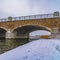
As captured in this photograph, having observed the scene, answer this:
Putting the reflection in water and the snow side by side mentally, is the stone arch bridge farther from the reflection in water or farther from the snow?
the snow

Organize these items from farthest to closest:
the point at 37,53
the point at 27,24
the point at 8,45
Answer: the point at 27,24 < the point at 8,45 < the point at 37,53

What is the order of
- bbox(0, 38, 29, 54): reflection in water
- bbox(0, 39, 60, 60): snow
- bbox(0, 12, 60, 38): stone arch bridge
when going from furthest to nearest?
bbox(0, 12, 60, 38): stone arch bridge < bbox(0, 38, 29, 54): reflection in water < bbox(0, 39, 60, 60): snow

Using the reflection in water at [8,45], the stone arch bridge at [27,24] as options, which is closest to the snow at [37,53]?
the reflection in water at [8,45]

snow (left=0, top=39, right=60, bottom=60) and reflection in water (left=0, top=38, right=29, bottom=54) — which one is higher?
snow (left=0, top=39, right=60, bottom=60)

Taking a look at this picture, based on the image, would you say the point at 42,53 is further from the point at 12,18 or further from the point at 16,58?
the point at 12,18

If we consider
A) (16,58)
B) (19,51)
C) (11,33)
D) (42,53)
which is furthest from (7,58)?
(11,33)

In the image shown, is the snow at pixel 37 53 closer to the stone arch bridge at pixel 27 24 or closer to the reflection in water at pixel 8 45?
the reflection in water at pixel 8 45

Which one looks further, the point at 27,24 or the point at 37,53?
the point at 27,24

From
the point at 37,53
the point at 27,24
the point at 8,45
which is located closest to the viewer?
the point at 37,53

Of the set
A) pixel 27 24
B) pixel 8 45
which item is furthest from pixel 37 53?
pixel 27 24

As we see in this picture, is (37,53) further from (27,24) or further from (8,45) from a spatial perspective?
(27,24)

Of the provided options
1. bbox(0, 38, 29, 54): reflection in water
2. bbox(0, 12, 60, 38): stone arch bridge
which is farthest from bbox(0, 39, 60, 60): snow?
bbox(0, 12, 60, 38): stone arch bridge

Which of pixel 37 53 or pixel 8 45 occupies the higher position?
pixel 37 53

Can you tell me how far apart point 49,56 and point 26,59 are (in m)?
0.26
